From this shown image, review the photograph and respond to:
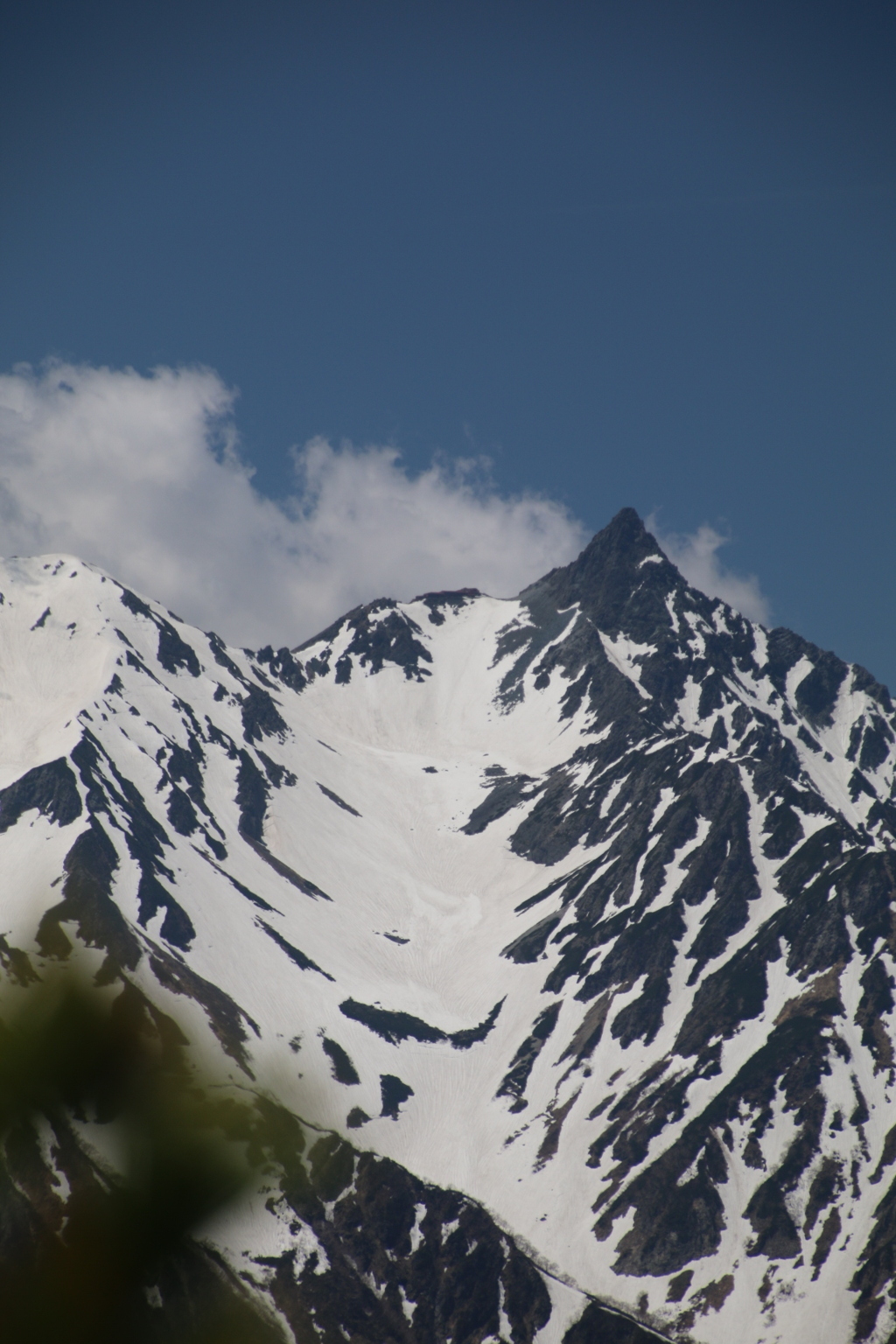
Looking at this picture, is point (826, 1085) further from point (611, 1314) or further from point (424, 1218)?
point (424, 1218)

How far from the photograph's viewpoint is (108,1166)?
267ft

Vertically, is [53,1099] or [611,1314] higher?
[611,1314]

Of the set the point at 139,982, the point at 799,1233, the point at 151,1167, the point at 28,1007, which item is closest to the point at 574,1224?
the point at 799,1233

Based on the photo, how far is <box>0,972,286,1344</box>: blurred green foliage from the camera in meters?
36.0

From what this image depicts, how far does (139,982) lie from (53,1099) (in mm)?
145223

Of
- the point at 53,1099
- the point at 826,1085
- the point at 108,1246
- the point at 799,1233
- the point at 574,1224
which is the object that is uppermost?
the point at 826,1085

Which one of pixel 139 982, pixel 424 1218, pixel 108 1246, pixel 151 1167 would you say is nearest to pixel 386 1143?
pixel 424 1218

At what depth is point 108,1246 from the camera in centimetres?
6244

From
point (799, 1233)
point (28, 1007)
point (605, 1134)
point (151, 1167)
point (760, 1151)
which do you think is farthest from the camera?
point (605, 1134)

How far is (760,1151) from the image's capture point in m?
179

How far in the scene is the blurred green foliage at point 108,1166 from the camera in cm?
3600

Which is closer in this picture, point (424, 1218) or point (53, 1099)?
point (53, 1099)

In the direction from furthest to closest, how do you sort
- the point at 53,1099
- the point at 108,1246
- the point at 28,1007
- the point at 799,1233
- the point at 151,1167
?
the point at 799,1233 < the point at 108,1246 < the point at 151,1167 < the point at 53,1099 < the point at 28,1007

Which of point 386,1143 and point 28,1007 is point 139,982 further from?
point 28,1007
